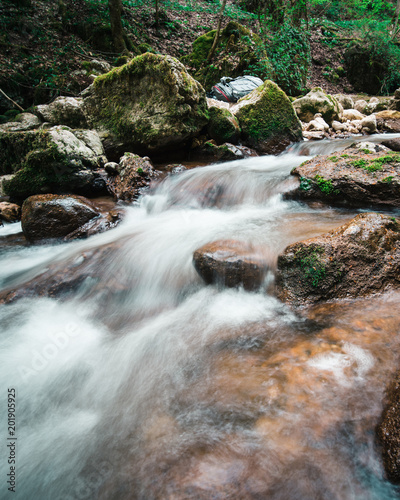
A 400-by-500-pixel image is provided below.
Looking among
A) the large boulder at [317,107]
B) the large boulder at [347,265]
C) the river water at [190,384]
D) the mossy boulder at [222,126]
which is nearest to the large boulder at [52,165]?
the river water at [190,384]

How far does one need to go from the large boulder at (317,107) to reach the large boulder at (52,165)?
7.99 meters

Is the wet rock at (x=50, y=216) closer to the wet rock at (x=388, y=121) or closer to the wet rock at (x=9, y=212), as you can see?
the wet rock at (x=9, y=212)

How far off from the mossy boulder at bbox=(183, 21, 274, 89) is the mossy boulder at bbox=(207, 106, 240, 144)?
17.8 ft

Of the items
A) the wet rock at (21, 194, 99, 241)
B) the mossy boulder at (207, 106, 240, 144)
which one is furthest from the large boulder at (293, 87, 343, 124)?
the wet rock at (21, 194, 99, 241)

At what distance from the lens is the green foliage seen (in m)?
12.1

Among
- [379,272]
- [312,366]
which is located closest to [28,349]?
[312,366]

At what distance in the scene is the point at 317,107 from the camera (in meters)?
9.88

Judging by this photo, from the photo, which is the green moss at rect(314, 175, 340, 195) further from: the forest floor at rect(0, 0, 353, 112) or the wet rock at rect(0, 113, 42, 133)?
the forest floor at rect(0, 0, 353, 112)

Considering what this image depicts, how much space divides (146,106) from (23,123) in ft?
14.6

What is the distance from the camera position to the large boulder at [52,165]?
549 centimetres

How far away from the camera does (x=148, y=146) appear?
695 cm

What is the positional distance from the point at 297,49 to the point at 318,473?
51.9ft

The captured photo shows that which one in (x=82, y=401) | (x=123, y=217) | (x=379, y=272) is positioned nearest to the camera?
(x=82, y=401)

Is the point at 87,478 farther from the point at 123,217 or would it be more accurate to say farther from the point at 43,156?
the point at 43,156
